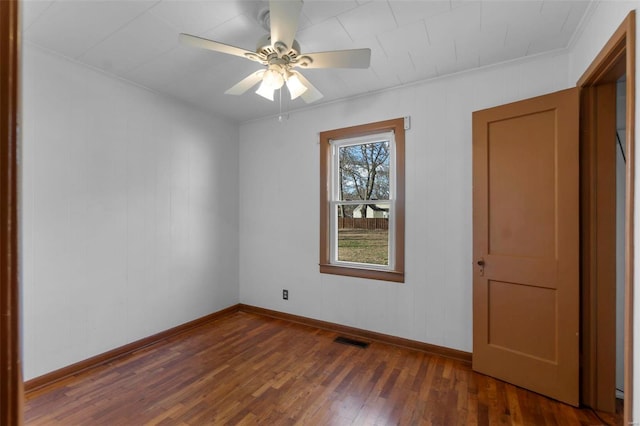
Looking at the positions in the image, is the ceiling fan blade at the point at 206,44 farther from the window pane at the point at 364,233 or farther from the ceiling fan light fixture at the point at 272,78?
the window pane at the point at 364,233

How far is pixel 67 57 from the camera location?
2.34 metres

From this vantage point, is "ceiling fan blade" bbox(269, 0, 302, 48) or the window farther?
the window

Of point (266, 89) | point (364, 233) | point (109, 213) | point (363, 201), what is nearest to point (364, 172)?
point (363, 201)

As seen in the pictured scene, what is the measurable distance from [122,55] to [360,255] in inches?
110

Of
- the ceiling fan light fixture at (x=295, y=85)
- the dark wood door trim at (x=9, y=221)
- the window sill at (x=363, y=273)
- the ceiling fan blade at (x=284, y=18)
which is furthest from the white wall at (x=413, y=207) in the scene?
the dark wood door trim at (x=9, y=221)

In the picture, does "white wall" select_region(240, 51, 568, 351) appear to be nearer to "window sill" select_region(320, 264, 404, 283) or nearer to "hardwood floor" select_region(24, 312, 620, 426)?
"window sill" select_region(320, 264, 404, 283)

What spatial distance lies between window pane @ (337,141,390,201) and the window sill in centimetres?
77

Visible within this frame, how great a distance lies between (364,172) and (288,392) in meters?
2.20

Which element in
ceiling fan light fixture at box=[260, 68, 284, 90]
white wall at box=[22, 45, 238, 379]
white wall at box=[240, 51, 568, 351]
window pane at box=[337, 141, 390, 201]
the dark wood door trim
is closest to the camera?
the dark wood door trim

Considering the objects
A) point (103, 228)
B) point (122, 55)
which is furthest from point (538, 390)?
point (122, 55)

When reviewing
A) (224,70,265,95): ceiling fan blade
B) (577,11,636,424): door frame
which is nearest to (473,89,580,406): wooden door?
(577,11,636,424): door frame

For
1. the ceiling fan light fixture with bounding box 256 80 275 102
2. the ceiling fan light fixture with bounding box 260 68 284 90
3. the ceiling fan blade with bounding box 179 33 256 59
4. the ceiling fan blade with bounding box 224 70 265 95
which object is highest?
the ceiling fan blade with bounding box 179 33 256 59

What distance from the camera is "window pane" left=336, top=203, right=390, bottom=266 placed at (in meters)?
3.12

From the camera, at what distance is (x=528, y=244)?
2.18 metres
